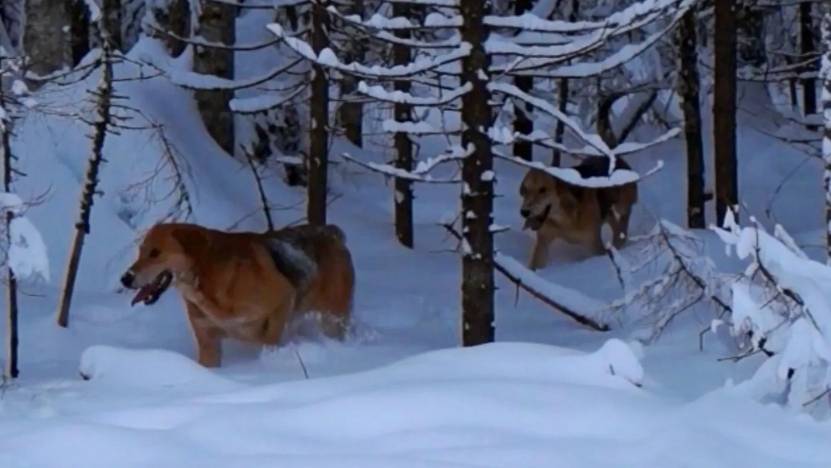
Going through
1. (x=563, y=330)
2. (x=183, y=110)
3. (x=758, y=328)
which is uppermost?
(x=183, y=110)

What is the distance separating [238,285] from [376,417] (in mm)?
4827

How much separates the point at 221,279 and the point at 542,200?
6.78 metres

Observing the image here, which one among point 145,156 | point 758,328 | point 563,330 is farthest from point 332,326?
point 758,328

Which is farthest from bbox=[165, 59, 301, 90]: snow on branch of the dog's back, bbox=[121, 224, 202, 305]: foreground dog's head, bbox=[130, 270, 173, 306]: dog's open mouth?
bbox=[130, 270, 173, 306]: dog's open mouth

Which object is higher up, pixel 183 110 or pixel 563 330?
pixel 183 110

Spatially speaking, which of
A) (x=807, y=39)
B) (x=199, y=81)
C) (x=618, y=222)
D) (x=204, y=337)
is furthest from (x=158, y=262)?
(x=807, y=39)

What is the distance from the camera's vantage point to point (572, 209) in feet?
56.0

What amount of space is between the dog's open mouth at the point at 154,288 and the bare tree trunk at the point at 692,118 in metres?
8.22

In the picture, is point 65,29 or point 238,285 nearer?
point 238,285

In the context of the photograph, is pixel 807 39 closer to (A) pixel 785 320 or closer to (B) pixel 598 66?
(B) pixel 598 66

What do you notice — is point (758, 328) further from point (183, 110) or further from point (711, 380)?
point (183, 110)

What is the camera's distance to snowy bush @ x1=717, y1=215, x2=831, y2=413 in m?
6.85

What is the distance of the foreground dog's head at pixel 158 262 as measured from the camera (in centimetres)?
1066

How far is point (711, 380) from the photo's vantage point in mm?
8117
